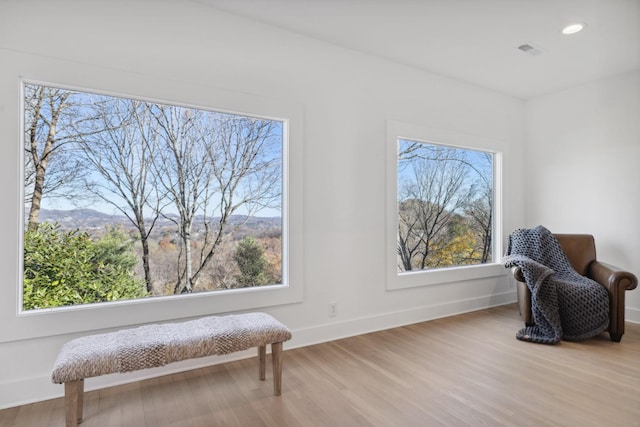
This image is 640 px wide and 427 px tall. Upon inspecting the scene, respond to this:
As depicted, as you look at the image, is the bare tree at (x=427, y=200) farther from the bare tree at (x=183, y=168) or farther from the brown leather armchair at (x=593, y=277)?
the bare tree at (x=183, y=168)

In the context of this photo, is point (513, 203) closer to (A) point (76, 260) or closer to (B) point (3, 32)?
(A) point (76, 260)

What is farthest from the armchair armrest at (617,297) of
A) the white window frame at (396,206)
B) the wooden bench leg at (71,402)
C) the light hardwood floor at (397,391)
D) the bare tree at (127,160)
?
the wooden bench leg at (71,402)

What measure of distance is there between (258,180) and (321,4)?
4.60 ft

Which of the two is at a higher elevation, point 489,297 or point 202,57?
point 202,57

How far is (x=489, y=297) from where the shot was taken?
13.2 ft

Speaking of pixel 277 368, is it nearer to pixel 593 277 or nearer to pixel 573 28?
pixel 593 277

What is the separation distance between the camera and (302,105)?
9.27ft

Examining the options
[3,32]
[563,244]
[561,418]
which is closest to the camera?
[561,418]

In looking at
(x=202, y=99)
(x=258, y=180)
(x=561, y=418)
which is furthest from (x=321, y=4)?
(x=561, y=418)

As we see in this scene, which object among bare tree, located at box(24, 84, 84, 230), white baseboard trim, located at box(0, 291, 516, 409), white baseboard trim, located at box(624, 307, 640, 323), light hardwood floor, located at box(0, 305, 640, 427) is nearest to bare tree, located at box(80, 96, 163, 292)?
bare tree, located at box(24, 84, 84, 230)

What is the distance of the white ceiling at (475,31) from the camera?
95.7 inches

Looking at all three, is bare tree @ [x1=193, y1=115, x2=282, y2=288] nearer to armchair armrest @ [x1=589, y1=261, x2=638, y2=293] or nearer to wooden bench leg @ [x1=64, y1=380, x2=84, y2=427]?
wooden bench leg @ [x1=64, y1=380, x2=84, y2=427]

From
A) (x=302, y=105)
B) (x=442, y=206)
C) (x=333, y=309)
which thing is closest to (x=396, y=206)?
(x=442, y=206)

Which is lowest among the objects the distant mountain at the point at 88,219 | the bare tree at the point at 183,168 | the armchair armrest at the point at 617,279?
the armchair armrest at the point at 617,279
